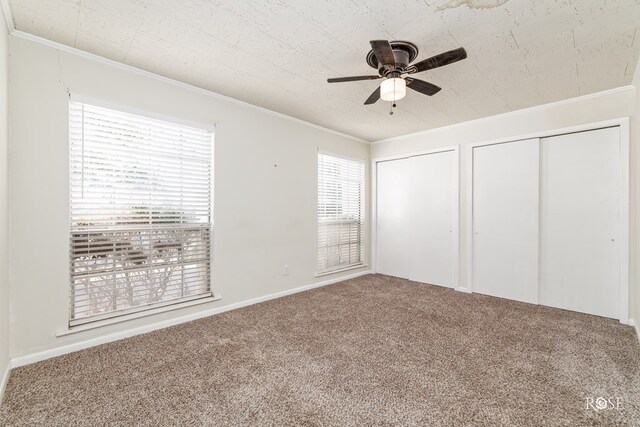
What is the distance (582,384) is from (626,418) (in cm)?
31

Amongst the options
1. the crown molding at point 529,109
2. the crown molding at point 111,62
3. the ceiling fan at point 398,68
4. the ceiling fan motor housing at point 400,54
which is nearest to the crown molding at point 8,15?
the crown molding at point 111,62

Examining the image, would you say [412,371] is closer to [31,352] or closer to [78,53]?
[31,352]

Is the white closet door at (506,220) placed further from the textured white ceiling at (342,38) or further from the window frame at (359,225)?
the window frame at (359,225)

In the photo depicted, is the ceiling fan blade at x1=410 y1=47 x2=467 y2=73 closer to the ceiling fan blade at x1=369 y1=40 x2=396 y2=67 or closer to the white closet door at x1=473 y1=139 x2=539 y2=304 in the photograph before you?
the ceiling fan blade at x1=369 y1=40 x2=396 y2=67

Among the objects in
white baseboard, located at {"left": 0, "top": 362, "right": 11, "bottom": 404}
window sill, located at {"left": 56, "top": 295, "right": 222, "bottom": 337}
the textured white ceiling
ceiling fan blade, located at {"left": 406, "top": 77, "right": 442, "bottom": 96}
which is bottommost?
white baseboard, located at {"left": 0, "top": 362, "right": 11, "bottom": 404}

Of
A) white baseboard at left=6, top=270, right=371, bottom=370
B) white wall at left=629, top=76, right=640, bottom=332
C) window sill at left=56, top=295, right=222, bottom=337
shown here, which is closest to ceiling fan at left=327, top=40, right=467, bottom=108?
white wall at left=629, top=76, right=640, bottom=332

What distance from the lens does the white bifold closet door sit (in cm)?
438

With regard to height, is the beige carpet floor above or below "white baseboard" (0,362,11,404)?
below

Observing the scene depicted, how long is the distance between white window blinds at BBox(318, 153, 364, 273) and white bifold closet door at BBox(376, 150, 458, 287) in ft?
1.30

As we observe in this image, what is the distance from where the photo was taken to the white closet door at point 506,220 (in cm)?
365

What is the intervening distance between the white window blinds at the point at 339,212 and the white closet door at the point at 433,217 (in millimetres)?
920

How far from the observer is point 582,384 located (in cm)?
194

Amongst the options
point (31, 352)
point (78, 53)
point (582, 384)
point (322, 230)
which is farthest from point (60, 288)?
point (582, 384)

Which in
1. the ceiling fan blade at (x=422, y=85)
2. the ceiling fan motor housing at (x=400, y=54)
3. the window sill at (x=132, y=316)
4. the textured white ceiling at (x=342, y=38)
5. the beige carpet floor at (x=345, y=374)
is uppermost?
the textured white ceiling at (x=342, y=38)
